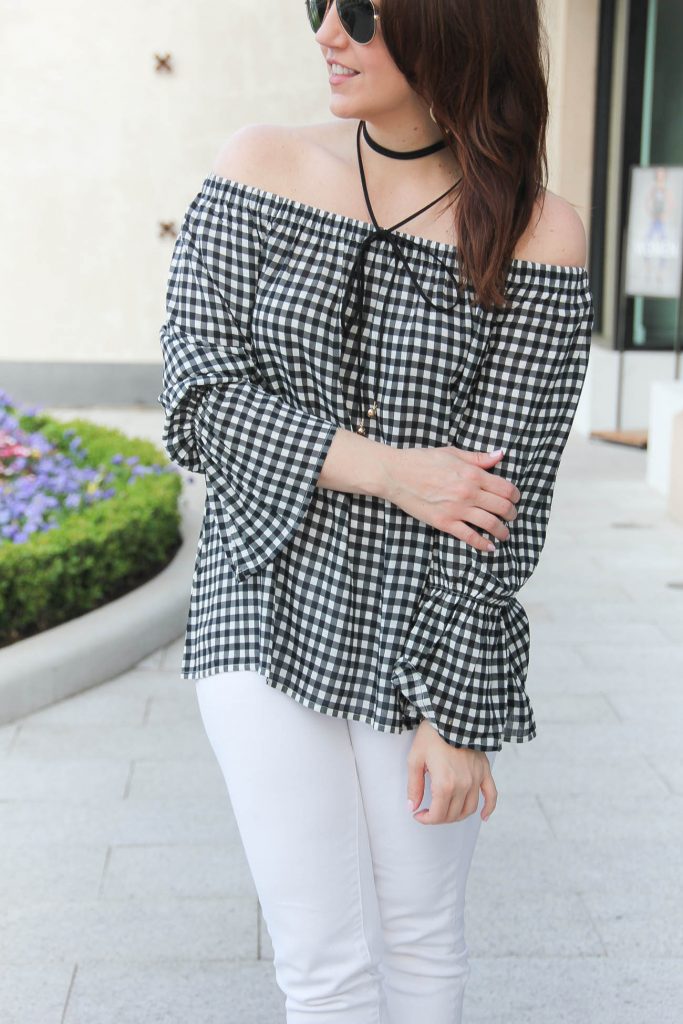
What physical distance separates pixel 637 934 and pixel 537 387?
1.72 m

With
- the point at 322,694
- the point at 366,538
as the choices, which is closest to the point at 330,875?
the point at 322,694

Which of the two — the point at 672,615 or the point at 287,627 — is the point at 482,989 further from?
the point at 672,615

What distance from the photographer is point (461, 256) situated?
149cm

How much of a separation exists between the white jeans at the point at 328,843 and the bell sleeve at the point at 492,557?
0.09 m

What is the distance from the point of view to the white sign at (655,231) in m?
9.24

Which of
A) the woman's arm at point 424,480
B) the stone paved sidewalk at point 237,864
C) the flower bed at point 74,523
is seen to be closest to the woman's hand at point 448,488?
the woman's arm at point 424,480

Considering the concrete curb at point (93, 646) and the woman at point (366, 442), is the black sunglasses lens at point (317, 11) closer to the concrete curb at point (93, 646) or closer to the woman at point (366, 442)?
the woman at point (366, 442)

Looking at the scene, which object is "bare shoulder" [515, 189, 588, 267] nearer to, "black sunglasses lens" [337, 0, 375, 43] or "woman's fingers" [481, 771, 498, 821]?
"black sunglasses lens" [337, 0, 375, 43]

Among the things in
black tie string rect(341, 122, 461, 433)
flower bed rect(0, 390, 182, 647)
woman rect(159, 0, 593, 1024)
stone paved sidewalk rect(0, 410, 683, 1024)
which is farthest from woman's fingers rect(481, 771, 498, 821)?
flower bed rect(0, 390, 182, 647)

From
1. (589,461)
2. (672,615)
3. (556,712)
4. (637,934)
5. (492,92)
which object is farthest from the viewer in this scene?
(589,461)

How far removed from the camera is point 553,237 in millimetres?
1530

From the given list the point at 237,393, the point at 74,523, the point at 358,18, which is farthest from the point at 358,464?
the point at 74,523

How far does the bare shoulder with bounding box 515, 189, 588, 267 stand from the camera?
1521mm

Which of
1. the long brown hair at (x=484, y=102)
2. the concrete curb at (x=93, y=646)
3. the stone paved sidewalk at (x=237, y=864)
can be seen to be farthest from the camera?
the concrete curb at (x=93, y=646)
